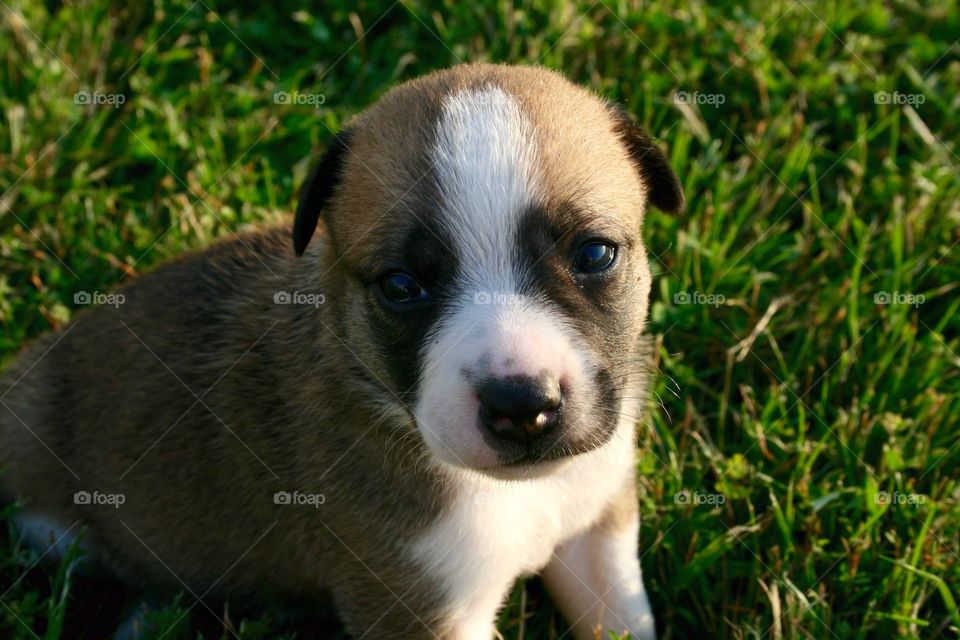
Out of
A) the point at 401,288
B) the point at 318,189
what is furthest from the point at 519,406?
the point at 318,189

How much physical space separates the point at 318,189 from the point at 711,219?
243 centimetres

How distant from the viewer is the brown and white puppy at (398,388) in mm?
3135

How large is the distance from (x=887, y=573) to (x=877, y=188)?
89.9 inches

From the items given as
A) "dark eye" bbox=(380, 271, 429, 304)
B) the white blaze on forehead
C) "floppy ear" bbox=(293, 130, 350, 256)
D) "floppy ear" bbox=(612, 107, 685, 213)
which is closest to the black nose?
the white blaze on forehead

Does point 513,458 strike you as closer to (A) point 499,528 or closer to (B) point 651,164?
(A) point 499,528

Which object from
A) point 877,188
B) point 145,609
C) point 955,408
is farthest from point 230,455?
point 877,188

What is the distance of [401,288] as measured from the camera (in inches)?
131

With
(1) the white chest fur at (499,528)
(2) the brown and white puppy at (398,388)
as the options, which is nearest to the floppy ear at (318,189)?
(2) the brown and white puppy at (398,388)

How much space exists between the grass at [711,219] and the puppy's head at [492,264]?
127cm

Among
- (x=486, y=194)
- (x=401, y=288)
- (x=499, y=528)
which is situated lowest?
(x=499, y=528)

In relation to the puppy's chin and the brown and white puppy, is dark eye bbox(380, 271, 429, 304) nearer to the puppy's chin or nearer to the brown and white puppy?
the brown and white puppy

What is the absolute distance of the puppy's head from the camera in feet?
9.99

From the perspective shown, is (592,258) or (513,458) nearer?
(513,458)

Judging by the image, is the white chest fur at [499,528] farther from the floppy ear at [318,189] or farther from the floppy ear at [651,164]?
the floppy ear at [318,189]
